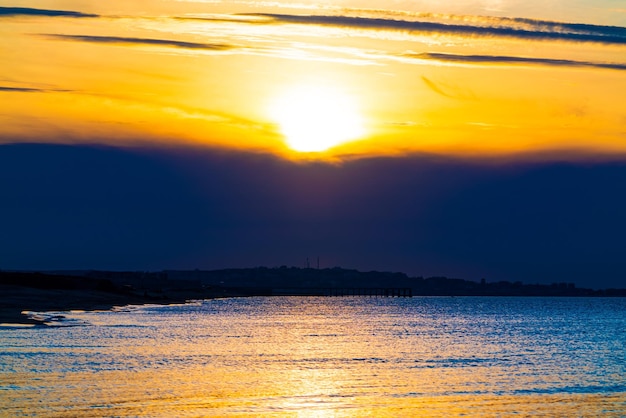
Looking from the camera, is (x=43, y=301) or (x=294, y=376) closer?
(x=294, y=376)

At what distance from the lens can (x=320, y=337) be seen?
264 ft

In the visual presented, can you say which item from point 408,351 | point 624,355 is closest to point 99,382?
point 408,351

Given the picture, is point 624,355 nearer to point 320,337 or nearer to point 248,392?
point 320,337

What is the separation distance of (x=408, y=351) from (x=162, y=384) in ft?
91.8

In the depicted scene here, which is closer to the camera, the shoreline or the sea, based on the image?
the sea

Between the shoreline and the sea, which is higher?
the shoreline

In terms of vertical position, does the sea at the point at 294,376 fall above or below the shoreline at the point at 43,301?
below

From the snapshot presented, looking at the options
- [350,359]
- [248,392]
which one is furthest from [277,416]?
[350,359]

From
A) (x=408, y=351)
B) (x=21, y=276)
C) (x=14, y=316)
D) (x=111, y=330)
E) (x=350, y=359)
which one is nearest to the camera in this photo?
(x=350, y=359)

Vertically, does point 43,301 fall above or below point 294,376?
above

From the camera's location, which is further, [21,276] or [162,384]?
[21,276]

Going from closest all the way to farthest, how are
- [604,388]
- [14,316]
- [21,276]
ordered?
1. [604,388]
2. [14,316]
3. [21,276]

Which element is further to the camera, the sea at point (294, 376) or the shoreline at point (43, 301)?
the shoreline at point (43, 301)

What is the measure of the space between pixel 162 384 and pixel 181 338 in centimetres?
3163
